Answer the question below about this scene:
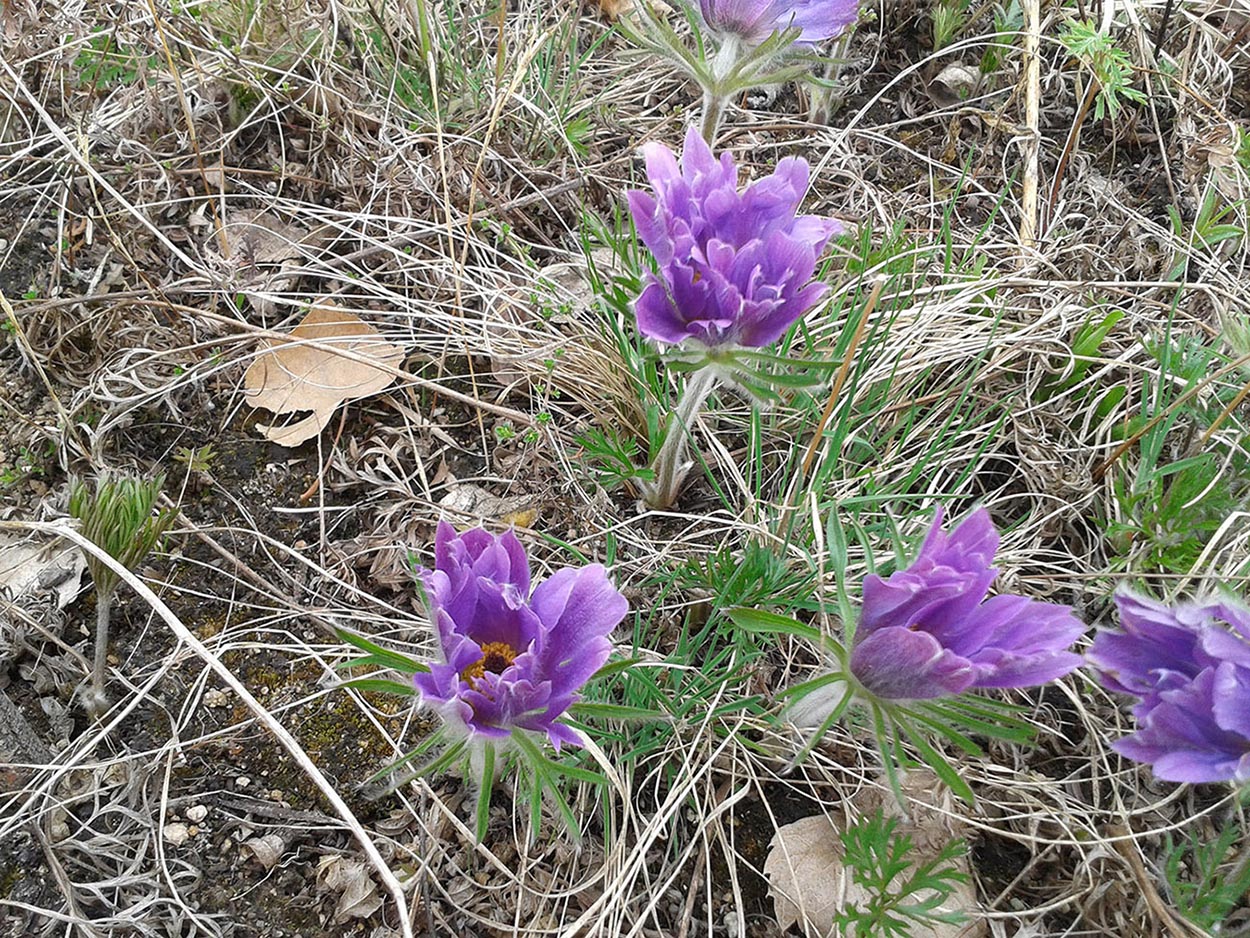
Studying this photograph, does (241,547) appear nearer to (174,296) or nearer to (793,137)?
(174,296)

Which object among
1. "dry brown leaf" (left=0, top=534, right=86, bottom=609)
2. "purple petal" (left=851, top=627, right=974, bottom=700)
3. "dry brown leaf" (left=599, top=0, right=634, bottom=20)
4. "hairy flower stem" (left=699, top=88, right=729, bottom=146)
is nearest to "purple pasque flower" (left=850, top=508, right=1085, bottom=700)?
"purple petal" (left=851, top=627, right=974, bottom=700)

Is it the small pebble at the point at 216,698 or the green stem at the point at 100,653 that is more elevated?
the green stem at the point at 100,653

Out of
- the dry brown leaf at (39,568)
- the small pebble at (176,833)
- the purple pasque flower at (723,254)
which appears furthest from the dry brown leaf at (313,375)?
the purple pasque flower at (723,254)

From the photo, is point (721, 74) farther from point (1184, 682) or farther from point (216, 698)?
point (216, 698)

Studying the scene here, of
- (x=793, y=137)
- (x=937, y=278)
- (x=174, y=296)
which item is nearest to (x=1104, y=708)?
(x=937, y=278)

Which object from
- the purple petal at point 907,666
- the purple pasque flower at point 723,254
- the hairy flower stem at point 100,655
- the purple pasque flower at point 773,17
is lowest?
Result: the hairy flower stem at point 100,655

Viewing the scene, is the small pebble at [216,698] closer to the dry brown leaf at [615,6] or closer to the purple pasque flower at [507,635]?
the purple pasque flower at [507,635]
